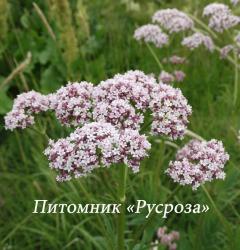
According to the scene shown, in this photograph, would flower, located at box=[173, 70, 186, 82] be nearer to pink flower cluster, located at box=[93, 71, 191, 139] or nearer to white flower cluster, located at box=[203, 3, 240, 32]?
white flower cluster, located at box=[203, 3, 240, 32]

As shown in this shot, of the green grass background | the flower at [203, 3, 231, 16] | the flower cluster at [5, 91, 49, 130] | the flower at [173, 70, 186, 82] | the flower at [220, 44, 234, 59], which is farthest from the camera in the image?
the flower at [203, 3, 231, 16]

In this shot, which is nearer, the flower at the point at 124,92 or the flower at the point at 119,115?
the flower at the point at 119,115

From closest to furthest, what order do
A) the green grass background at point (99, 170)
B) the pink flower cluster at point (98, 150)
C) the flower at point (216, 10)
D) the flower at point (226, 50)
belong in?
the pink flower cluster at point (98, 150), the green grass background at point (99, 170), the flower at point (226, 50), the flower at point (216, 10)

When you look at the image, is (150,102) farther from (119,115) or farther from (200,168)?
(200,168)

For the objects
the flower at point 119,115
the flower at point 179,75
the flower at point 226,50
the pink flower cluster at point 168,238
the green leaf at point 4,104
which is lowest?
the pink flower cluster at point 168,238

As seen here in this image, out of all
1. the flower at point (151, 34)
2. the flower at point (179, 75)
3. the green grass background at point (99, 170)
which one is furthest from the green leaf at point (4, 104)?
the flower at point (179, 75)

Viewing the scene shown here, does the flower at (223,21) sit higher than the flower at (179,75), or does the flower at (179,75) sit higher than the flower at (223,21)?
the flower at (223,21)

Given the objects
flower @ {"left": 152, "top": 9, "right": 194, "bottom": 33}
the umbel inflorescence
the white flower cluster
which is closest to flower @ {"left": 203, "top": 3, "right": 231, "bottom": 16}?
→ the white flower cluster

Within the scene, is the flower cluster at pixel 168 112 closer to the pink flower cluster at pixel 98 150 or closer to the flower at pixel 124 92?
the flower at pixel 124 92

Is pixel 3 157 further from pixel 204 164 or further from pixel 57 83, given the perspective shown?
pixel 204 164
